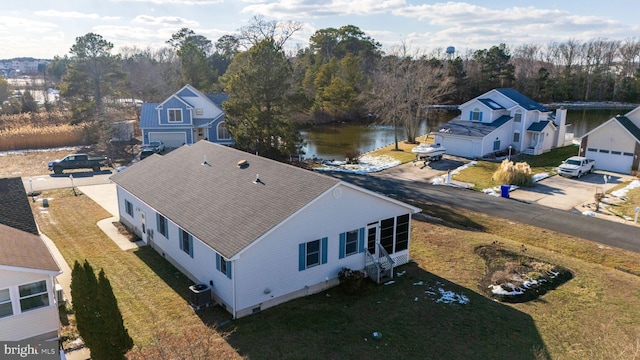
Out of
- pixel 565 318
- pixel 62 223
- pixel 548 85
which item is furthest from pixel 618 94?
pixel 62 223

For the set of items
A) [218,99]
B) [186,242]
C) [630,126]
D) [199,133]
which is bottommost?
[186,242]

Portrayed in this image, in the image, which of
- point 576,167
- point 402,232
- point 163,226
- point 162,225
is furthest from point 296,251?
point 576,167

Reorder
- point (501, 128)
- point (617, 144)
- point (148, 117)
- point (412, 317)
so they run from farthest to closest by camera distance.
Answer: point (148, 117), point (501, 128), point (617, 144), point (412, 317)

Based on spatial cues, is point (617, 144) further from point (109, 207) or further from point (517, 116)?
point (109, 207)

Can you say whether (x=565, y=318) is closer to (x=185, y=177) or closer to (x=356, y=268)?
(x=356, y=268)

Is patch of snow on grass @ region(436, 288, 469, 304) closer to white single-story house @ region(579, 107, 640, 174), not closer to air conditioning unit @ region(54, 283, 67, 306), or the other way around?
air conditioning unit @ region(54, 283, 67, 306)

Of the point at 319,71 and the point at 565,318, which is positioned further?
the point at 319,71
